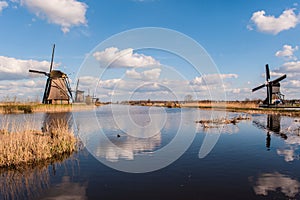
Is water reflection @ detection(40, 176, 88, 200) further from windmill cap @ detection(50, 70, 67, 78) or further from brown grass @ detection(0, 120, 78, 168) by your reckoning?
windmill cap @ detection(50, 70, 67, 78)

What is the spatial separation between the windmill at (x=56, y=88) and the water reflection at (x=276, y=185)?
50519 millimetres

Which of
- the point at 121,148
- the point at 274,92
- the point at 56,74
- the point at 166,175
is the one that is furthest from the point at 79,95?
the point at 166,175

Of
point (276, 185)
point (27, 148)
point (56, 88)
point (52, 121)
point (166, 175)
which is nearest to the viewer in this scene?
point (276, 185)

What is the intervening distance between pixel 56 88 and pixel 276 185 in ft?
172

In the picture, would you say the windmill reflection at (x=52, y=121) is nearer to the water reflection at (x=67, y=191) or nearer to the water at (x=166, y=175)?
the water at (x=166, y=175)

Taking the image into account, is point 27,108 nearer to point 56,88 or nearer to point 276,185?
point 56,88

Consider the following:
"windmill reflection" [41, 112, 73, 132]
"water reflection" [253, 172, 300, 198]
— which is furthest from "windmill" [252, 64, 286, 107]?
"water reflection" [253, 172, 300, 198]

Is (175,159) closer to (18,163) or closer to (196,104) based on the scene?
(18,163)

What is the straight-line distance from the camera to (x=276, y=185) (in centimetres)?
838

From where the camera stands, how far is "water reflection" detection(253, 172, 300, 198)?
25.4 ft

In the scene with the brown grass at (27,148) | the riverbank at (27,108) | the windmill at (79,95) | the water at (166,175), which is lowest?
the water at (166,175)

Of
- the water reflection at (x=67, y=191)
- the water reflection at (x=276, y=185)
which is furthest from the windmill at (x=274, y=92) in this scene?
the water reflection at (x=67, y=191)

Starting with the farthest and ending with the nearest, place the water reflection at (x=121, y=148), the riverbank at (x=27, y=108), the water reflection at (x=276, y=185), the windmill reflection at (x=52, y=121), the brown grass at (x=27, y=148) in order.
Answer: the riverbank at (x=27, y=108), the windmill reflection at (x=52, y=121), the water reflection at (x=121, y=148), the brown grass at (x=27, y=148), the water reflection at (x=276, y=185)

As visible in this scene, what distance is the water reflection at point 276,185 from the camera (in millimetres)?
7746
